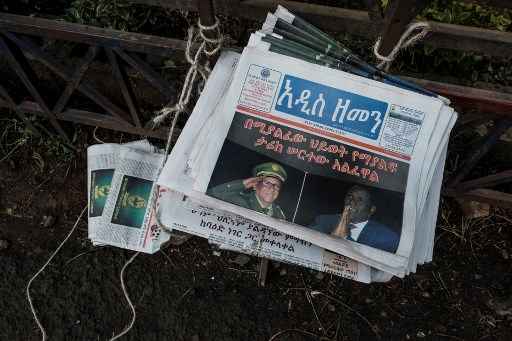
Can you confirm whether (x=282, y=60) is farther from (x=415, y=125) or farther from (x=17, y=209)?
(x=17, y=209)

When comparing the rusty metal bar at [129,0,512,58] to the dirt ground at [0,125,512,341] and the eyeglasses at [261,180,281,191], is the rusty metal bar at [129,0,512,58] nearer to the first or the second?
the eyeglasses at [261,180,281,191]

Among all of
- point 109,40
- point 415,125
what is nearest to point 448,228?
point 415,125

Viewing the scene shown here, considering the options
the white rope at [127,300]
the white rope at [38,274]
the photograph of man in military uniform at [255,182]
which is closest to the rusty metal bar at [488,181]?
the photograph of man in military uniform at [255,182]

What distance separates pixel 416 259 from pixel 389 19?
1.85 ft

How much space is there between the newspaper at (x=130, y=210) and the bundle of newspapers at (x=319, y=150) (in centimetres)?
46

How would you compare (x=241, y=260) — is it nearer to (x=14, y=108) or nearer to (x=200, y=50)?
(x=200, y=50)

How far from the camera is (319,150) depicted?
41.3 inches

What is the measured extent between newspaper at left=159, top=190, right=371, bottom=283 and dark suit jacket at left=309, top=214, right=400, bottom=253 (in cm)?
17

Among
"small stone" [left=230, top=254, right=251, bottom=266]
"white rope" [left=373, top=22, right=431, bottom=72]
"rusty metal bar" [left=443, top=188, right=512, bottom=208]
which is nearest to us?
"white rope" [left=373, top=22, right=431, bottom=72]

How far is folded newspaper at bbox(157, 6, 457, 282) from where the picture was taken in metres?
1.00

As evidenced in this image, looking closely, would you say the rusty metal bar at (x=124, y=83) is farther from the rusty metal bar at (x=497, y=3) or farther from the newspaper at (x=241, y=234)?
the rusty metal bar at (x=497, y=3)

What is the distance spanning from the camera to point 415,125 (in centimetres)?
103

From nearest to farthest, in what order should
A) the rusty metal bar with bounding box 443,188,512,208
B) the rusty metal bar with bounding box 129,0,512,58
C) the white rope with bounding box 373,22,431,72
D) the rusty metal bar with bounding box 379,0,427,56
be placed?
1. the rusty metal bar with bounding box 379,0,427,56
2. the white rope with bounding box 373,22,431,72
3. the rusty metal bar with bounding box 129,0,512,58
4. the rusty metal bar with bounding box 443,188,512,208

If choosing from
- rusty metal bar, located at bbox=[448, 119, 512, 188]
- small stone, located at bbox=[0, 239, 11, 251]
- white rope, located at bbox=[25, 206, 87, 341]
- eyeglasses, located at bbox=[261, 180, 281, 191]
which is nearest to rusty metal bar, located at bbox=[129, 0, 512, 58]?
rusty metal bar, located at bbox=[448, 119, 512, 188]
